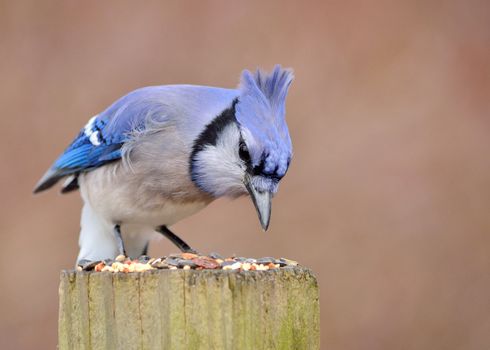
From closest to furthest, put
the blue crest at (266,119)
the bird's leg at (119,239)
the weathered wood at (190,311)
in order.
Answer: the weathered wood at (190,311)
the blue crest at (266,119)
the bird's leg at (119,239)

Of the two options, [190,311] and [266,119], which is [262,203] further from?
[190,311]

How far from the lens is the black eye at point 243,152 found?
222 centimetres

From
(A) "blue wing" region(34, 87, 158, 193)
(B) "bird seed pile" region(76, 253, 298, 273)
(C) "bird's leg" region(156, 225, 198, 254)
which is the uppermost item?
(A) "blue wing" region(34, 87, 158, 193)

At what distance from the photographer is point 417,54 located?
4.25 m

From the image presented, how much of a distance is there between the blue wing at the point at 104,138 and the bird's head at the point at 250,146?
25 cm

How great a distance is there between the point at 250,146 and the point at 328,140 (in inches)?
77.8

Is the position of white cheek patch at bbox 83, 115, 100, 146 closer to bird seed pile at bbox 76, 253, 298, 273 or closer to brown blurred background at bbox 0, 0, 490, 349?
bird seed pile at bbox 76, 253, 298, 273

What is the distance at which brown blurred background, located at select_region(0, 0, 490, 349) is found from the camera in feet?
13.0

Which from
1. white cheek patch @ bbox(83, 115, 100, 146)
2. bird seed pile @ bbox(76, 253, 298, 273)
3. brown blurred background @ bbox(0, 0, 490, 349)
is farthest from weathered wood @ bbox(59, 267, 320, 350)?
brown blurred background @ bbox(0, 0, 490, 349)

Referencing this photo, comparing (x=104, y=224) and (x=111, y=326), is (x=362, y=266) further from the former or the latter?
(x=111, y=326)

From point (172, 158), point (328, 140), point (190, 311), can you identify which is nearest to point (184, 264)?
point (190, 311)

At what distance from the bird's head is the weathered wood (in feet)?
1.69

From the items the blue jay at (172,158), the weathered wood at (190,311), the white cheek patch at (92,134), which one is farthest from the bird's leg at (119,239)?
the weathered wood at (190,311)

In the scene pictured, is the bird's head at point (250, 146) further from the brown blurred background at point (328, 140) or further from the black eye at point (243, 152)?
the brown blurred background at point (328, 140)
